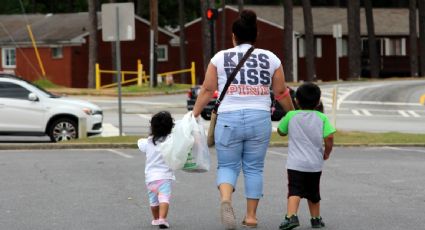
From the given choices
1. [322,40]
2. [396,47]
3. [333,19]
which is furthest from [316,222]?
[396,47]

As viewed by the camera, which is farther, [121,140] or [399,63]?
[399,63]

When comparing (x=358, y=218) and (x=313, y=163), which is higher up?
(x=313, y=163)

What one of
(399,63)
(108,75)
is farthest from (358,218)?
→ (399,63)

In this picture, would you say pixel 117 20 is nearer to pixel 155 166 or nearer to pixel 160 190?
pixel 155 166

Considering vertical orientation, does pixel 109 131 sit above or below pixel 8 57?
below

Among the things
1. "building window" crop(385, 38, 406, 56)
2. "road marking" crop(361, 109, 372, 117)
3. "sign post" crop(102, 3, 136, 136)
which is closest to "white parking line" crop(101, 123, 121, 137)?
"sign post" crop(102, 3, 136, 136)

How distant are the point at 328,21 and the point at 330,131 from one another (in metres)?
61.6

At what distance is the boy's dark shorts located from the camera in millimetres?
8789

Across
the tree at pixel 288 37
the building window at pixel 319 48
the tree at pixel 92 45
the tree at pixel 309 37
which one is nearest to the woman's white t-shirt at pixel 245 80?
the tree at pixel 92 45

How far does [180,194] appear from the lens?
38.1 ft

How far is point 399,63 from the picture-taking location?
227 feet

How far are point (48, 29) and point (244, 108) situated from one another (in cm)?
5043

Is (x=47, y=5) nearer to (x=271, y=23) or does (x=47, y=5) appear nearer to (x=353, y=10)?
(x=271, y=23)

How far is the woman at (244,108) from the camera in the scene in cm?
866
